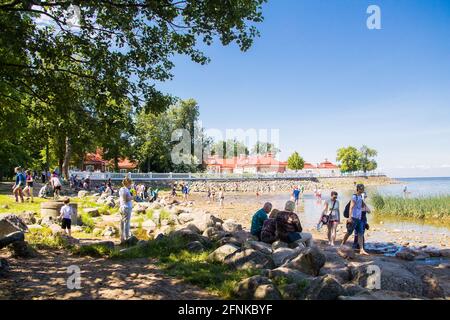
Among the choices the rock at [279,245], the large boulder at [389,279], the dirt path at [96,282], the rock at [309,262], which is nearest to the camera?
the dirt path at [96,282]

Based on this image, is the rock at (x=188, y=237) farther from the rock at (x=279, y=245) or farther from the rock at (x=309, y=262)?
the rock at (x=309, y=262)

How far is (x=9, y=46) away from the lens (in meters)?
7.81

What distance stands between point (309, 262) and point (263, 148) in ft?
407

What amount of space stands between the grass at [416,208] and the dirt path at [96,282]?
20.7 metres

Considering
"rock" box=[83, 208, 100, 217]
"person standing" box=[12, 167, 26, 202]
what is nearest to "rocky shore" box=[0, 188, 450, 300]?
"rock" box=[83, 208, 100, 217]

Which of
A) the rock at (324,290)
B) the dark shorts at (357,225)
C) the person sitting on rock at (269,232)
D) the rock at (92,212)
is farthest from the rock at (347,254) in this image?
the rock at (92,212)

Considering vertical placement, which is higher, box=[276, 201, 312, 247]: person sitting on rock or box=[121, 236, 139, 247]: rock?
box=[276, 201, 312, 247]: person sitting on rock

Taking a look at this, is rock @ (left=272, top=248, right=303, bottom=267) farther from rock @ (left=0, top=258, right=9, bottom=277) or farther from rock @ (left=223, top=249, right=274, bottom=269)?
rock @ (left=0, top=258, right=9, bottom=277)

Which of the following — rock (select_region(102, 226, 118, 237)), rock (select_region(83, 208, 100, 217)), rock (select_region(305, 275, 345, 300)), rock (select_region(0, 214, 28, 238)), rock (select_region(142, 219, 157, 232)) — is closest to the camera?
rock (select_region(305, 275, 345, 300))

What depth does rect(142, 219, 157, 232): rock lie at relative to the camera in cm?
1641

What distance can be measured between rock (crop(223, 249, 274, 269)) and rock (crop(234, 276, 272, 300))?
1.55m

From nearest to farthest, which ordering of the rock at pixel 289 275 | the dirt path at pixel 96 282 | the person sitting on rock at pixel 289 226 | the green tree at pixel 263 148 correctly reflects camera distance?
the dirt path at pixel 96 282 → the rock at pixel 289 275 → the person sitting on rock at pixel 289 226 → the green tree at pixel 263 148

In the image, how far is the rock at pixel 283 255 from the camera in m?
7.92
